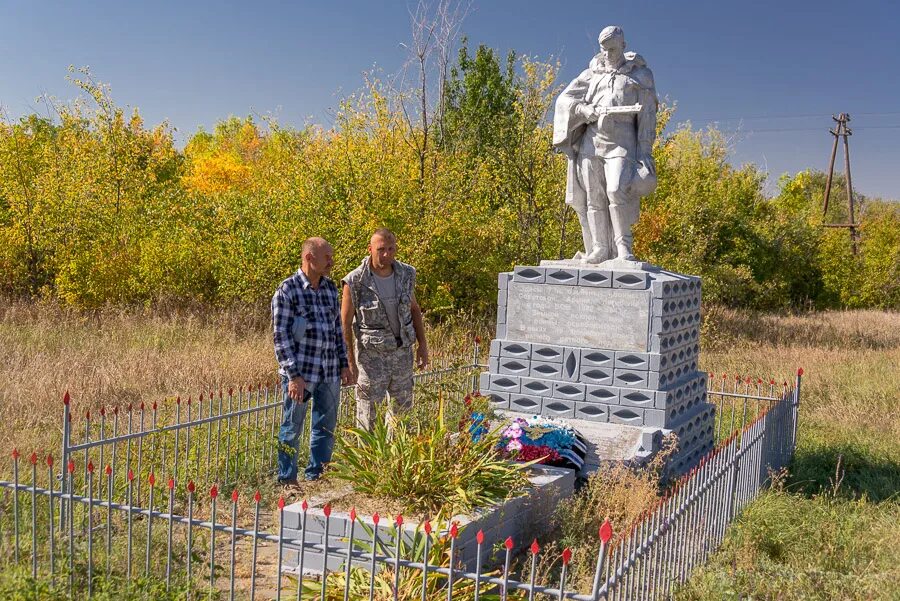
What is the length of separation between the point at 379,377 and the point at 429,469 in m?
1.70

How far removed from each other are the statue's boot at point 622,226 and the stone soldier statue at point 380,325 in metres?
2.15

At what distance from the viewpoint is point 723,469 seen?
5.40 m

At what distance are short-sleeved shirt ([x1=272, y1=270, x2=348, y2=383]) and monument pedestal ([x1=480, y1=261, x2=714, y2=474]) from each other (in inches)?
77.1

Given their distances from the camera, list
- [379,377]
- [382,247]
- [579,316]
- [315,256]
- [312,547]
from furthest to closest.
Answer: [579,316]
[379,377]
[382,247]
[315,256]
[312,547]

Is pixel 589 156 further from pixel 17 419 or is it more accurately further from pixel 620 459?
pixel 17 419

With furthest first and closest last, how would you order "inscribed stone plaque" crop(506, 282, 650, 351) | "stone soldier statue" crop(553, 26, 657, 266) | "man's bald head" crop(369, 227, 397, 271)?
1. "stone soldier statue" crop(553, 26, 657, 266)
2. "inscribed stone plaque" crop(506, 282, 650, 351)
3. "man's bald head" crop(369, 227, 397, 271)

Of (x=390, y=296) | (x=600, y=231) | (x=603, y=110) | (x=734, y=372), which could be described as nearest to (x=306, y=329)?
(x=390, y=296)

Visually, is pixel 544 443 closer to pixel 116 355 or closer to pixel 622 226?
pixel 622 226

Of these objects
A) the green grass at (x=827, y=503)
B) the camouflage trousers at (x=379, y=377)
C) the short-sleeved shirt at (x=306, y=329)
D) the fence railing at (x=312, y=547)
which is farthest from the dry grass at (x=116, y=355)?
the green grass at (x=827, y=503)

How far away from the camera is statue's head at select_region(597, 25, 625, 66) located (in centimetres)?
748

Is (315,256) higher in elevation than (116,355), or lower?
higher

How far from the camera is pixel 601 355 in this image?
7.24 meters

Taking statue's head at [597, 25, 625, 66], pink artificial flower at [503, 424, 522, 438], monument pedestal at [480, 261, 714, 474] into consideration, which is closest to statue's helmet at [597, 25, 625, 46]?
statue's head at [597, 25, 625, 66]

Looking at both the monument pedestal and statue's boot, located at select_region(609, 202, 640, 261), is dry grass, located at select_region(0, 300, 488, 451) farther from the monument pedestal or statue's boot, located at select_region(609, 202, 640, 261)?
statue's boot, located at select_region(609, 202, 640, 261)
